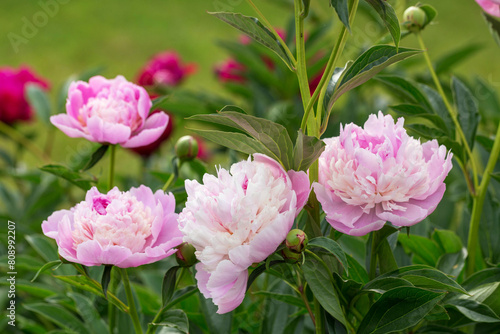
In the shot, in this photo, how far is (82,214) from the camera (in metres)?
0.52

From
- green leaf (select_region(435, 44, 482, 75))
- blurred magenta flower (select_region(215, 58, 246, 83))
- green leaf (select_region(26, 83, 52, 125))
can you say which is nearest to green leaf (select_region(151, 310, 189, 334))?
green leaf (select_region(26, 83, 52, 125))

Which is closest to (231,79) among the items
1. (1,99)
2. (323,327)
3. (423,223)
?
(1,99)

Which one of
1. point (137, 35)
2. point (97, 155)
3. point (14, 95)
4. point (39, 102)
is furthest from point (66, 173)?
point (137, 35)

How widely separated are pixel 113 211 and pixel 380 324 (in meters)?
0.25

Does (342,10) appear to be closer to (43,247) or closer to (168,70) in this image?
(43,247)

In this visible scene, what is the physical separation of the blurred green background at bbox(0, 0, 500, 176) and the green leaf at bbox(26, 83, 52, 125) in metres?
2.09

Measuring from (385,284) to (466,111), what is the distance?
0.31 m

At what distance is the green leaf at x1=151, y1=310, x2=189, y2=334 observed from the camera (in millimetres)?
548

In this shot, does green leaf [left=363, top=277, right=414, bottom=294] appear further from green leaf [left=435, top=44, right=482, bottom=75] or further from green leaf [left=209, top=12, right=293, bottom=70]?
green leaf [left=435, top=44, right=482, bottom=75]

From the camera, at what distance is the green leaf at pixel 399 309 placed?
48 centimetres

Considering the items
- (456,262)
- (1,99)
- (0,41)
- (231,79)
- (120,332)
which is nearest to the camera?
(456,262)

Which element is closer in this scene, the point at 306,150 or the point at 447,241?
the point at 306,150

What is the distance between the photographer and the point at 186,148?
0.71m

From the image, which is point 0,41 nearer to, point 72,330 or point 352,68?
point 72,330
